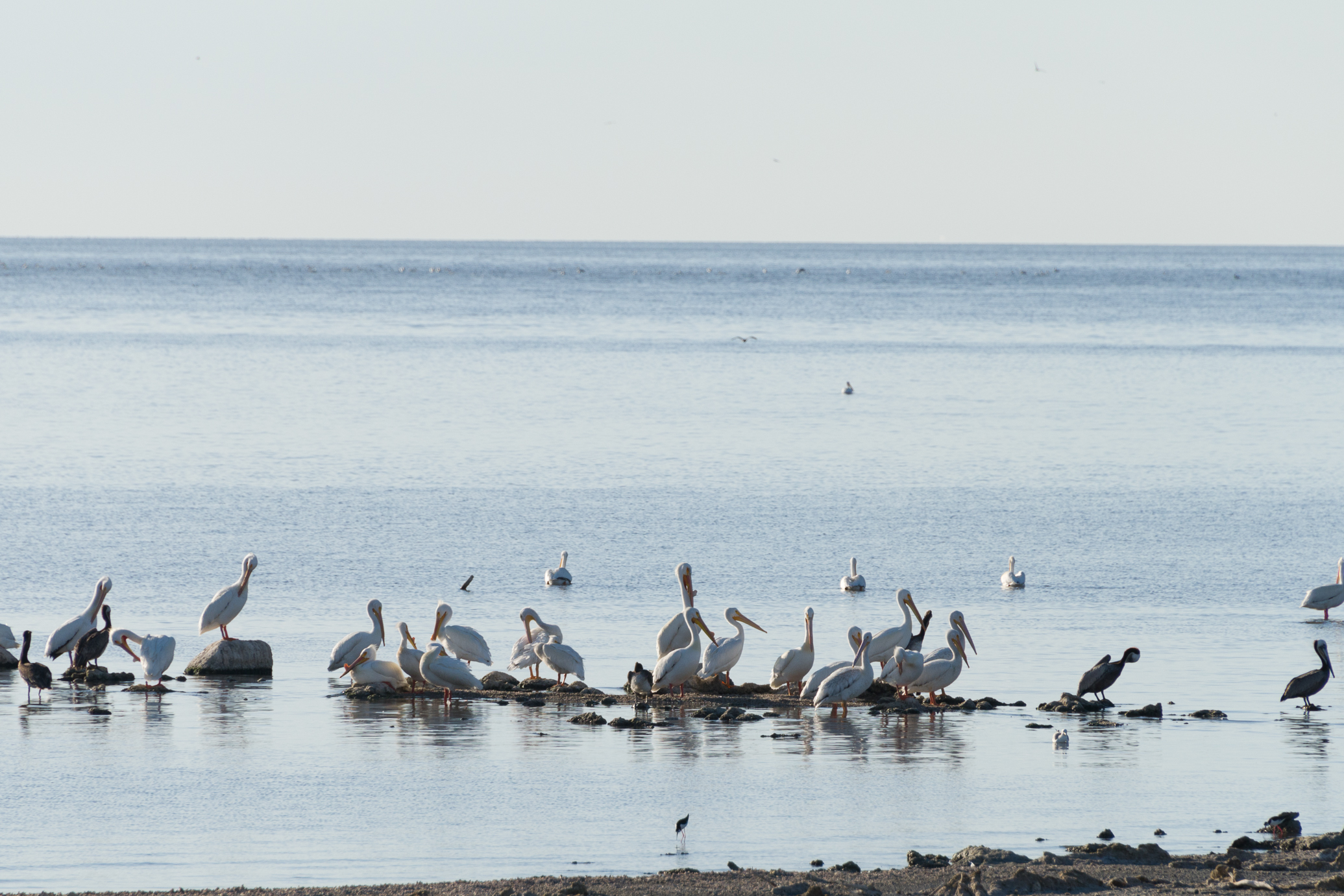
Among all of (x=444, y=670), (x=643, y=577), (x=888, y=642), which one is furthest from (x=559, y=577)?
(x=888, y=642)

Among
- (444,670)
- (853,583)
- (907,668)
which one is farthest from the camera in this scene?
(853,583)

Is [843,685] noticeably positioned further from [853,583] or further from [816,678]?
[853,583]

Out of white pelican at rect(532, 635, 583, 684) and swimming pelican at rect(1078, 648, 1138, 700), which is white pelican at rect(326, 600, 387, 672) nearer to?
white pelican at rect(532, 635, 583, 684)

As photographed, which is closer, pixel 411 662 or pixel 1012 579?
pixel 411 662

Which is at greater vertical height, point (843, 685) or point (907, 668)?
point (907, 668)

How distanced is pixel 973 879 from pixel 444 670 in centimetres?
684

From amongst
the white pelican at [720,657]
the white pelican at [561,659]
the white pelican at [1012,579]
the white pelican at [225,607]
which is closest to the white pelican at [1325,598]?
the white pelican at [1012,579]

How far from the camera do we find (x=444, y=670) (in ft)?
47.9

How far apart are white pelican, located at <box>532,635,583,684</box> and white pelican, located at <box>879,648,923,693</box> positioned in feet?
9.05

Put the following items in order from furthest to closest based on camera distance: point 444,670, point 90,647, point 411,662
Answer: point 90,647
point 411,662
point 444,670

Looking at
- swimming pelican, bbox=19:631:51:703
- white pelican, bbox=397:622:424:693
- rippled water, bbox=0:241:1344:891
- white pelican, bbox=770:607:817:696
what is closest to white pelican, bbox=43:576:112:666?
rippled water, bbox=0:241:1344:891

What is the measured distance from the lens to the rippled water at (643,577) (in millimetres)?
10797

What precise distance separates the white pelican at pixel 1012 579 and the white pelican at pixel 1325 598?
3.22 meters

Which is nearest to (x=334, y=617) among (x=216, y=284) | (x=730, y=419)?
(x=730, y=419)
